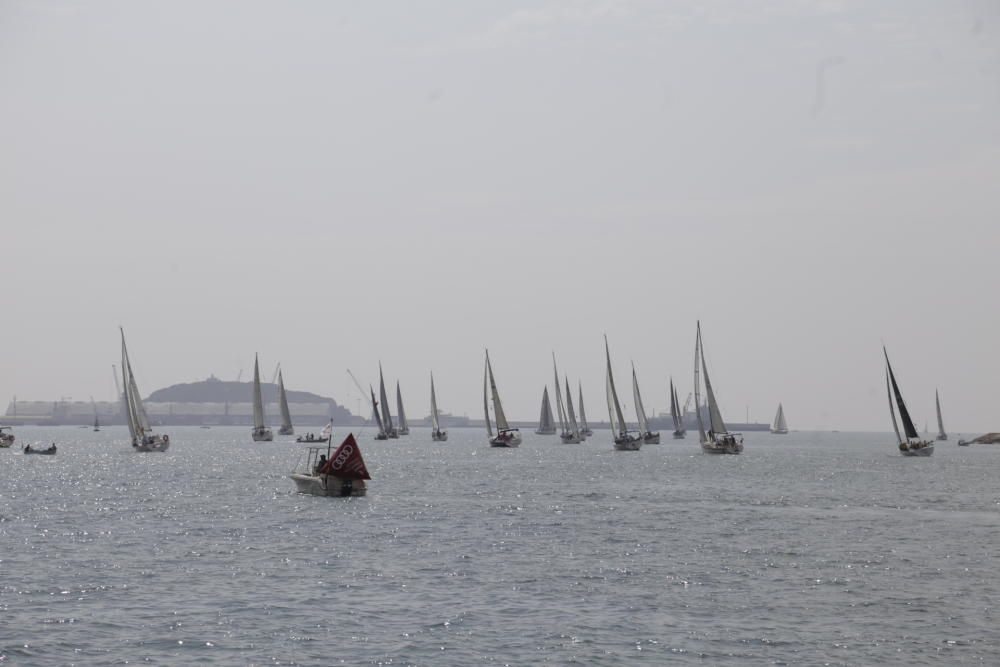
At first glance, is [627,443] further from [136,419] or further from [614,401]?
[136,419]

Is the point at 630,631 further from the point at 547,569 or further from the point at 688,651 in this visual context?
the point at 547,569

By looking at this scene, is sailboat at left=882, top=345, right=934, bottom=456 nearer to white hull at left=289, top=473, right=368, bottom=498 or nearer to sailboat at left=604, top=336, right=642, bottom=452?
sailboat at left=604, top=336, right=642, bottom=452

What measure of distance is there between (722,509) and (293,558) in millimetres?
34505

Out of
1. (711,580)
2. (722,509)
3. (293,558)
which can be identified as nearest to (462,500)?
(722,509)

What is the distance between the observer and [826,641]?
113 feet

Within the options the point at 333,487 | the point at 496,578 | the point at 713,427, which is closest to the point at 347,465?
the point at 333,487

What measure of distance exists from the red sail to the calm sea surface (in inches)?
85.7

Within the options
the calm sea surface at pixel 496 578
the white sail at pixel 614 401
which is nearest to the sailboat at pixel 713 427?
the white sail at pixel 614 401

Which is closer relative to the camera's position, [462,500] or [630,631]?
[630,631]

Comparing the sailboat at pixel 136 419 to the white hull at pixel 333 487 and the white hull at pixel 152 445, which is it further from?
the white hull at pixel 333 487

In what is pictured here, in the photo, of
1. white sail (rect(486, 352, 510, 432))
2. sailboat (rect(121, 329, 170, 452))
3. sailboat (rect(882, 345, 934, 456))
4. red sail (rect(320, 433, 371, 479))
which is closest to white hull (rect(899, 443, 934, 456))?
sailboat (rect(882, 345, 934, 456))

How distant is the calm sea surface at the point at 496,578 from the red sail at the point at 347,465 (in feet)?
7.15

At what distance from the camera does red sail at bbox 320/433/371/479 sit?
264ft

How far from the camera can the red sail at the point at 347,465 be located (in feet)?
264
